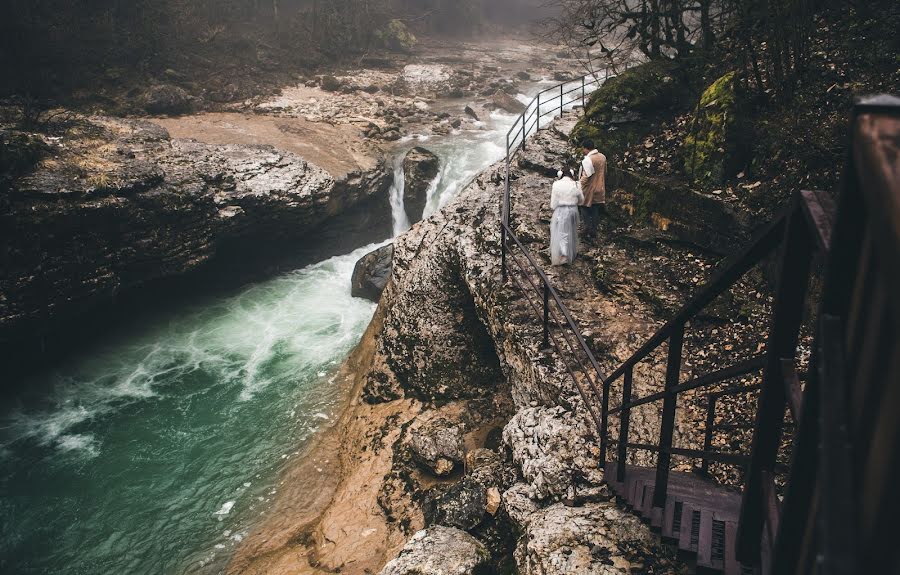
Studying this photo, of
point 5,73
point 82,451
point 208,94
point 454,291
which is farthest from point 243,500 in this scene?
point 208,94

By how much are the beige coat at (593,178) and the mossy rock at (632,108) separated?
50.3 inches

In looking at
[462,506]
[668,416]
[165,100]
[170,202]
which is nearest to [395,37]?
[165,100]

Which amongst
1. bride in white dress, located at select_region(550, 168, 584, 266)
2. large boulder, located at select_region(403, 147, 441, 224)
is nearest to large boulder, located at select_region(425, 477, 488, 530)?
bride in white dress, located at select_region(550, 168, 584, 266)

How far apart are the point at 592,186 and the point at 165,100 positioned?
713 inches

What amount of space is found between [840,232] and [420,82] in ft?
99.4

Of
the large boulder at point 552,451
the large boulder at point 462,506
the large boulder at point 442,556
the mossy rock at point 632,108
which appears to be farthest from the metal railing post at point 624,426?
the mossy rock at point 632,108

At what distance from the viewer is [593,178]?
7.78 meters

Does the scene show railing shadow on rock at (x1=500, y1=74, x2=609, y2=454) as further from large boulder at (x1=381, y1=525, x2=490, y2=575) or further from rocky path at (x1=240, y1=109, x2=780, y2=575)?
large boulder at (x1=381, y1=525, x2=490, y2=575)

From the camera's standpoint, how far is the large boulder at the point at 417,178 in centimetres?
1833

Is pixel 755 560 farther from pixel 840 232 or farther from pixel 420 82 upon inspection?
pixel 420 82

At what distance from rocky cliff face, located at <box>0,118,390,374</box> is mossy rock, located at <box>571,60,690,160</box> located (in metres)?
8.95

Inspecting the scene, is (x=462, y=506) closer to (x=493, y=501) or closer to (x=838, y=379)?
(x=493, y=501)

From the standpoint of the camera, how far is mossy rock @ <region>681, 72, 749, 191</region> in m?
7.09

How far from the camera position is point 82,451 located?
10.7m
